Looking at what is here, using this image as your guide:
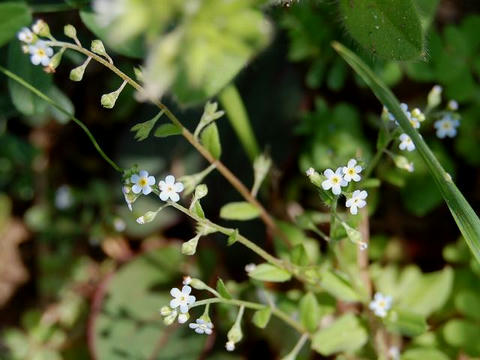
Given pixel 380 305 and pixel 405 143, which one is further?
pixel 380 305

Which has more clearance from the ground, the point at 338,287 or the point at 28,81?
the point at 28,81

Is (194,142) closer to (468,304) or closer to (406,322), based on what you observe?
(406,322)

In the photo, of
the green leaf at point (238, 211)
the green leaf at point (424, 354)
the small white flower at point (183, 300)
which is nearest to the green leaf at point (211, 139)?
the green leaf at point (238, 211)

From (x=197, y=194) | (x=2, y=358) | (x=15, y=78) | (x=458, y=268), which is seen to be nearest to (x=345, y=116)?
(x=458, y=268)

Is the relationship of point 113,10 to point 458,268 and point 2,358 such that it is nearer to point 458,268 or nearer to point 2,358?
point 458,268

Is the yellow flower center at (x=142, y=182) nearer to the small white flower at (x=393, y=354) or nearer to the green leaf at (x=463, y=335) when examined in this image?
the small white flower at (x=393, y=354)

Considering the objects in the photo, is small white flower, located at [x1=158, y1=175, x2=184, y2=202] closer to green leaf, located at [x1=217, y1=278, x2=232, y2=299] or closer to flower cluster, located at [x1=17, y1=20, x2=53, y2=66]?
green leaf, located at [x1=217, y1=278, x2=232, y2=299]

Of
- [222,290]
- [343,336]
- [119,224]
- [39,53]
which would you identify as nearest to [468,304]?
[343,336]
